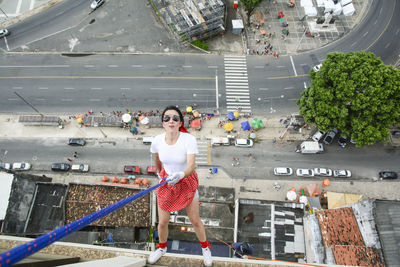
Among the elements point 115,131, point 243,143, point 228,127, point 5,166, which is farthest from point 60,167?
point 243,143

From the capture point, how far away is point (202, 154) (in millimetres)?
45062

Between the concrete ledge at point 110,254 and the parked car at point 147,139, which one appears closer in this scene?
the concrete ledge at point 110,254

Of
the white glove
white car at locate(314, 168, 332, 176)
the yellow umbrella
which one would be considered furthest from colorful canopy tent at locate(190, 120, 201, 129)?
the white glove

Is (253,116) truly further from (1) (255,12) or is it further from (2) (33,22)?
(2) (33,22)

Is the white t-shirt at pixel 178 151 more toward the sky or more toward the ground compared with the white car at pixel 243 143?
more toward the ground

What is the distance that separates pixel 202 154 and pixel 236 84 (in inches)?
634

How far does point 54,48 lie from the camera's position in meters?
53.8

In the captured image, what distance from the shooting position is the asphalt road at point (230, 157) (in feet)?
146

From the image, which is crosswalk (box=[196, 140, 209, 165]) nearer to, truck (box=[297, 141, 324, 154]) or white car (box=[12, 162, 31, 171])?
truck (box=[297, 141, 324, 154])

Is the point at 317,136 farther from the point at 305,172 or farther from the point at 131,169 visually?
the point at 131,169

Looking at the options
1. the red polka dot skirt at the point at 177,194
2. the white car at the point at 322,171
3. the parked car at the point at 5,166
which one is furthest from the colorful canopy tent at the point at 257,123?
the parked car at the point at 5,166

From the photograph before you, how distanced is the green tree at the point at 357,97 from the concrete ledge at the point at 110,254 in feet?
107

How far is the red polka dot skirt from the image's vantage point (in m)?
12.1

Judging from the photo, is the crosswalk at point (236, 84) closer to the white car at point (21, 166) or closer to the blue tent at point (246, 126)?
the blue tent at point (246, 126)
